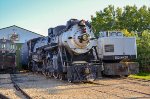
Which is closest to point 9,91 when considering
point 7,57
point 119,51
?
point 119,51

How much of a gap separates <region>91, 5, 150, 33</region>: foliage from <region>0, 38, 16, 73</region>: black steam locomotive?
67.1ft

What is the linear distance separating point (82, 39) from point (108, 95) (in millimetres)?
7217

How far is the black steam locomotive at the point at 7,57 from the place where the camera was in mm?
31328

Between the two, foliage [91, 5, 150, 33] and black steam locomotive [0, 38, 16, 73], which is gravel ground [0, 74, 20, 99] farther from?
foliage [91, 5, 150, 33]

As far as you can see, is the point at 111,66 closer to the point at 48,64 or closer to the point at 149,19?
the point at 48,64

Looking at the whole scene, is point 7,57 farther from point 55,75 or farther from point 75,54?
point 75,54

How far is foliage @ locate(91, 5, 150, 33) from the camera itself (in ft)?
167

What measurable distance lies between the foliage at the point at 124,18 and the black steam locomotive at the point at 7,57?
20451mm

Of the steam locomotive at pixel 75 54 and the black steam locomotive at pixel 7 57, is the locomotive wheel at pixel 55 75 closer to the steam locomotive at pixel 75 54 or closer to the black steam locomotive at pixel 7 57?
the steam locomotive at pixel 75 54

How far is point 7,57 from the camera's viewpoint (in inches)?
1240

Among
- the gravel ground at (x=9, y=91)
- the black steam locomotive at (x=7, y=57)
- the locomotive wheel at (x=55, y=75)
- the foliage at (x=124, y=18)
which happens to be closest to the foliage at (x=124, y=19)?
the foliage at (x=124, y=18)

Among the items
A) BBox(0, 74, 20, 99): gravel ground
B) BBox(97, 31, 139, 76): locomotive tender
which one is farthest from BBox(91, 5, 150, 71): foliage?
BBox(0, 74, 20, 99): gravel ground

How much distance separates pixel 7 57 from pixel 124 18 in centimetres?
2527

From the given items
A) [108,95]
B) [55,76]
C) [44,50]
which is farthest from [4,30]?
[108,95]
